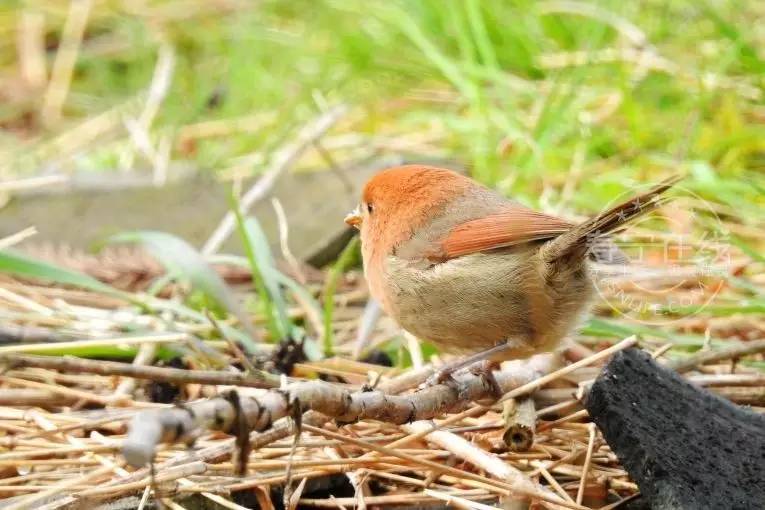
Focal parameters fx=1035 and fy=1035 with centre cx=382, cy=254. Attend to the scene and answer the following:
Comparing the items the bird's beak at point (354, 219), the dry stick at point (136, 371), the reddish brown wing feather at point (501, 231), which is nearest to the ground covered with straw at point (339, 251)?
the dry stick at point (136, 371)

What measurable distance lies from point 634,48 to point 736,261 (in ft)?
5.93

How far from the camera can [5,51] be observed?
859 cm

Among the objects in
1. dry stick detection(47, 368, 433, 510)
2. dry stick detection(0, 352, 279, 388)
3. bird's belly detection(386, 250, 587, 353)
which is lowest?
dry stick detection(47, 368, 433, 510)

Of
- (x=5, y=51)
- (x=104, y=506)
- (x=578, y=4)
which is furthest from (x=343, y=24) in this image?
(x=104, y=506)

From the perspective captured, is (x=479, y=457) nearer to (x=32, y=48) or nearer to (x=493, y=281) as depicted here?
(x=493, y=281)

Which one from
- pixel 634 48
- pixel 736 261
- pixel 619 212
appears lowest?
pixel 736 261

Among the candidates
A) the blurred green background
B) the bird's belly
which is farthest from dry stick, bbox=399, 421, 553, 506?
the blurred green background

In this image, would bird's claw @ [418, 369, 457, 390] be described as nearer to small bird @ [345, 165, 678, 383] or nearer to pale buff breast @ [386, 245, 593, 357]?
small bird @ [345, 165, 678, 383]

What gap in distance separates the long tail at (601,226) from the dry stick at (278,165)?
6.55 feet

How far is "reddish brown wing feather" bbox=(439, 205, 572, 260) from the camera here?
3012 mm

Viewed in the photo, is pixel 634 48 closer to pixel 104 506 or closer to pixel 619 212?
pixel 619 212

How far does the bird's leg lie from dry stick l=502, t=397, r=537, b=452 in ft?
0.47

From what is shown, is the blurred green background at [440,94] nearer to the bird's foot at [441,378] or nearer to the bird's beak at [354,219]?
the bird's beak at [354,219]

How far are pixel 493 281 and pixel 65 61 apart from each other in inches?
244
